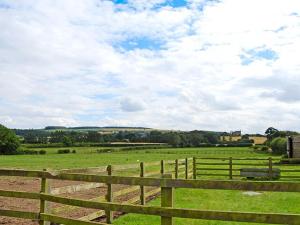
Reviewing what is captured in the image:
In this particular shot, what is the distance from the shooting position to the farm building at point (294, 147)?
5031 cm

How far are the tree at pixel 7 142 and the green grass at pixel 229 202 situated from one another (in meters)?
92.0

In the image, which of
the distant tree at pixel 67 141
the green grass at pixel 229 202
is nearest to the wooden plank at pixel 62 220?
the green grass at pixel 229 202

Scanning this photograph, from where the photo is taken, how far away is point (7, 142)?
104 m

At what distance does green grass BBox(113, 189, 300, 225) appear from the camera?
13.4m

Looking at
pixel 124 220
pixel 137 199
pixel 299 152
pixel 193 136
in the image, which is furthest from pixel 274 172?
pixel 193 136

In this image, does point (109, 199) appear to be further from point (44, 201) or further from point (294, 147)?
point (294, 147)

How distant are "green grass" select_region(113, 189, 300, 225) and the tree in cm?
9198

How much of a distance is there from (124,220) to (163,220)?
18.3ft

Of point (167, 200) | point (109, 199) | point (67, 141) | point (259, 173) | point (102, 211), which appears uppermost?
point (67, 141)

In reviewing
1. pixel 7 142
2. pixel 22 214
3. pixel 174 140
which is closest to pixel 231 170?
pixel 22 214

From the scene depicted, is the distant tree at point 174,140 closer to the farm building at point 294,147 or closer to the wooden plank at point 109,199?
the farm building at point 294,147

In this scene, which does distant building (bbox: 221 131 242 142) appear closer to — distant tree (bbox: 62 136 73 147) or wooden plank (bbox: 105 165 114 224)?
distant tree (bbox: 62 136 73 147)

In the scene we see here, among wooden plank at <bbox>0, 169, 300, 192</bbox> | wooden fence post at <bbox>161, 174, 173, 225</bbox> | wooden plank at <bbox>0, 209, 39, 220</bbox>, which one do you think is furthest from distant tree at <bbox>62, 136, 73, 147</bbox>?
wooden fence post at <bbox>161, 174, 173, 225</bbox>

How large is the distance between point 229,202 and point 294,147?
37575 mm
